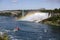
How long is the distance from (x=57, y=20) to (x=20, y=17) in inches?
61.8

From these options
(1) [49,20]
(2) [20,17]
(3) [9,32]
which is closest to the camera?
(3) [9,32]

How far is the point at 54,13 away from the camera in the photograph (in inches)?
279

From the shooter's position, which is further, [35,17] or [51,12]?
[51,12]

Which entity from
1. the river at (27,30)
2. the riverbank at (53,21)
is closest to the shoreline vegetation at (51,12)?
the riverbank at (53,21)

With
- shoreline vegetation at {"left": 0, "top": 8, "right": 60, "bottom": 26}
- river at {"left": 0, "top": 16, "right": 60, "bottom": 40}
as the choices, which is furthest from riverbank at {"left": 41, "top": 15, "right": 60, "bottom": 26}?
river at {"left": 0, "top": 16, "right": 60, "bottom": 40}

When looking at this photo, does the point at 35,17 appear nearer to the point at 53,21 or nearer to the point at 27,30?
the point at 27,30

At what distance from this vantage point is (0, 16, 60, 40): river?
20.1 feet

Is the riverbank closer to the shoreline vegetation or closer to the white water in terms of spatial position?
the shoreline vegetation

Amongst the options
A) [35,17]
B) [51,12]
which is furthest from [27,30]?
[51,12]

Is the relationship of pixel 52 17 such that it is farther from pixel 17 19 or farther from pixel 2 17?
pixel 2 17

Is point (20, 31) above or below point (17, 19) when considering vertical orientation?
below

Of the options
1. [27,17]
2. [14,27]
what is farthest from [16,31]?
[27,17]

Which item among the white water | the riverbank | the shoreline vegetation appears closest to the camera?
the shoreline vegetation

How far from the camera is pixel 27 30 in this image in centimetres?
659
